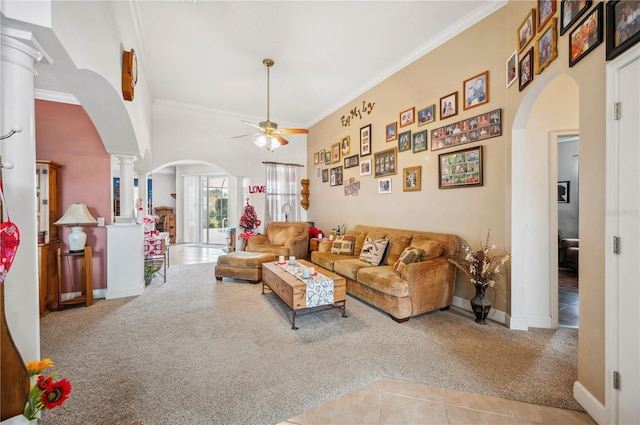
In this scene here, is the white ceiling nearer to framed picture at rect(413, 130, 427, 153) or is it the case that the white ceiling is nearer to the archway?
framed picture at rect(413, 130, 427, 153)

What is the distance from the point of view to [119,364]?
Answer: 2.23 meters

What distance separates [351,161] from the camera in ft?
18.2

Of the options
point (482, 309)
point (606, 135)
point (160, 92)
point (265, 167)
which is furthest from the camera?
point (265, 167)

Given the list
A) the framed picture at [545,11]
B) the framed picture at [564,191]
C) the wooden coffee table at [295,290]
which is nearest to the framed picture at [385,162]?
the wooden coffee table at [295,290]

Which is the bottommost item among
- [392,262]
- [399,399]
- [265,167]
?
[399,399]

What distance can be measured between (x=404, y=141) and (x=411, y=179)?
625 mm

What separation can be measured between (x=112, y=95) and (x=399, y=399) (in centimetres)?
357

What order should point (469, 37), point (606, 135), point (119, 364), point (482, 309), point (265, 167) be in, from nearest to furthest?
point (606, 135) < point (119, 364) < point (482, 309) < point (469, 37) < point (265, 167)

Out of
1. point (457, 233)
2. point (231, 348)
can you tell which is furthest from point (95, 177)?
point (457, 233)

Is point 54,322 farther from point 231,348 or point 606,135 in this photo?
point 606,135

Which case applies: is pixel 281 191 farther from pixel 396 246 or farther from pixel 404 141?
pixel 396 246

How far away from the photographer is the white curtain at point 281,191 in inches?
270

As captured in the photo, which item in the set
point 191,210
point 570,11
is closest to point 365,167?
point 570,11

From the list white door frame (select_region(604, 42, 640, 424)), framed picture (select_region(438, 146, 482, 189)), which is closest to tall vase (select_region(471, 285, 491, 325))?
framed picture (select_region(438, 146, 482, 189))
